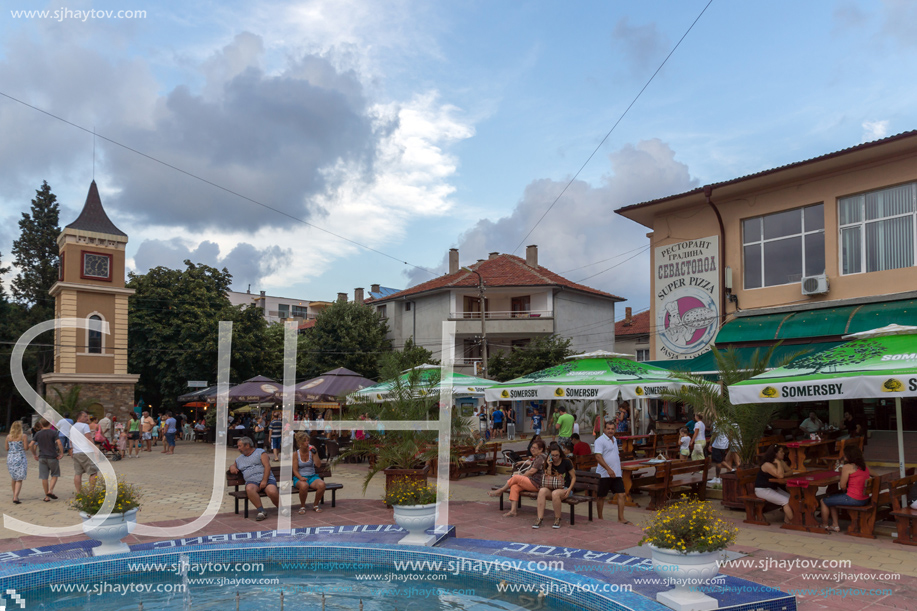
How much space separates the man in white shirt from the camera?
55.7 feet

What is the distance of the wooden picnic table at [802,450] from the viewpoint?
40.7ft

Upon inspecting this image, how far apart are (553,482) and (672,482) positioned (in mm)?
2751

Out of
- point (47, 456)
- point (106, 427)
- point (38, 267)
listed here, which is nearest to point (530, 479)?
point (47, 456)

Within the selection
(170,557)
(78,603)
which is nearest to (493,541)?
(170,557)

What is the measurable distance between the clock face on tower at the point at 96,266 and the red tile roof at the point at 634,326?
29700 mm

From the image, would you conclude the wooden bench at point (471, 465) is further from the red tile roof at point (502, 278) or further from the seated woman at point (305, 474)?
the red tile roof at point (502, 278)

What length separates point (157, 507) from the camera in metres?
11.2

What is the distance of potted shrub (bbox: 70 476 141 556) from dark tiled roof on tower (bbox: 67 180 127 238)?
29358 millimetres

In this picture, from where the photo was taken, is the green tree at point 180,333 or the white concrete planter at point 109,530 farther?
the green tree at point 180,333

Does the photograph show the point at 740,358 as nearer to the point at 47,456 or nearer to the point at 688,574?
the point at 688,574

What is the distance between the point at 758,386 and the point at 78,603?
27.5ft

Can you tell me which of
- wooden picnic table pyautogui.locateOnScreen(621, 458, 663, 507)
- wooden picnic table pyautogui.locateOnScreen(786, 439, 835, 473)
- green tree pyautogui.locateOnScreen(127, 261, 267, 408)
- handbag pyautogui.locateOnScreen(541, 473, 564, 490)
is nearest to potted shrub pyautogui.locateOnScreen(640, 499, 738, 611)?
handbag pyautogui.locateOnScreen(541, 473, 564, 490)

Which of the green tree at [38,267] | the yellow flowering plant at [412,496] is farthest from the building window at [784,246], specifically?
the green tree at [38,267]

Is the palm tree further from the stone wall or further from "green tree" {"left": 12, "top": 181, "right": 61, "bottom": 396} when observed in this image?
"green tree" {"left": 12, "top": 181, "right": 61, "bottom": 396}
